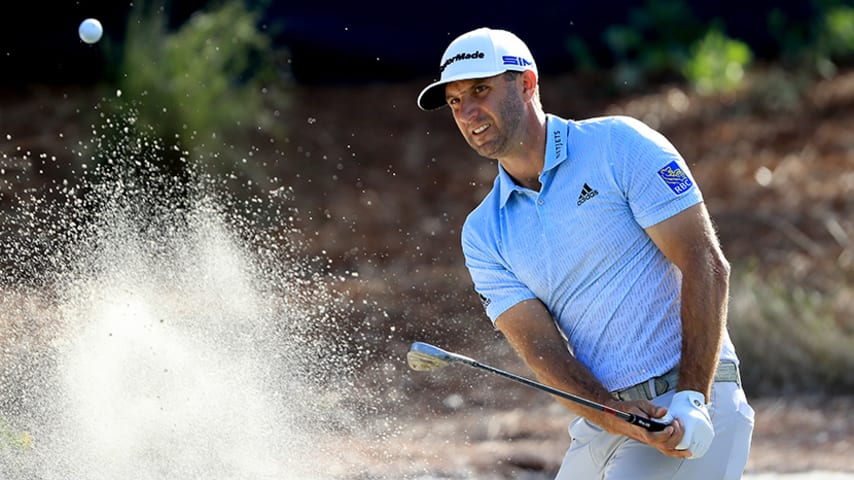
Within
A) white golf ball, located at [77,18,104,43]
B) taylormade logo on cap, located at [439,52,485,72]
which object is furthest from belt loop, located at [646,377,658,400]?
white golf ball, located at [77,18,104,43]

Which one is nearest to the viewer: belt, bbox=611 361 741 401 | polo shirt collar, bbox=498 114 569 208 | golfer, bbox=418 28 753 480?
golfer, bbox=418 28 753 480

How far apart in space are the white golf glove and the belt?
0.16 meters

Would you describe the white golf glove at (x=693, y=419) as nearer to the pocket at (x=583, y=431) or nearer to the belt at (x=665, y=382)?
the belt at (x=665, y=382)

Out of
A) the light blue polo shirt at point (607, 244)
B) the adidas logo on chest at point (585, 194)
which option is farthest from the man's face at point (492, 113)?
the adidas logo on chest at point (585, 194)

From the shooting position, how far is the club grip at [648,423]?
3465 millimetres

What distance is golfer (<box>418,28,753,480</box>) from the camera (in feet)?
11.8

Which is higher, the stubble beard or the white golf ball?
the white golf ball

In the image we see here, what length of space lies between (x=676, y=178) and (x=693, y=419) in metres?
0.64

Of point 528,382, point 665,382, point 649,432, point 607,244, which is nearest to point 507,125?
point 607,244

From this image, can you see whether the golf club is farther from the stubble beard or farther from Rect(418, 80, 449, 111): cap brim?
Rect(418, 80, 449, 111): cap brim

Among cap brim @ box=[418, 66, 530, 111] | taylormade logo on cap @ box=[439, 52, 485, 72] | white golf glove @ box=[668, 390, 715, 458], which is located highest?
taylormade logo on cap @ box=[439, 52, 485, 72]

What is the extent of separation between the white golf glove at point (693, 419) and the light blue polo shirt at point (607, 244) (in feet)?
0.71

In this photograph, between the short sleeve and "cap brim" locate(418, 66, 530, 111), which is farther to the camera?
"cap brim" locate(418, 66, 530, 111)

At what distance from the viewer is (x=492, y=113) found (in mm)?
3830
